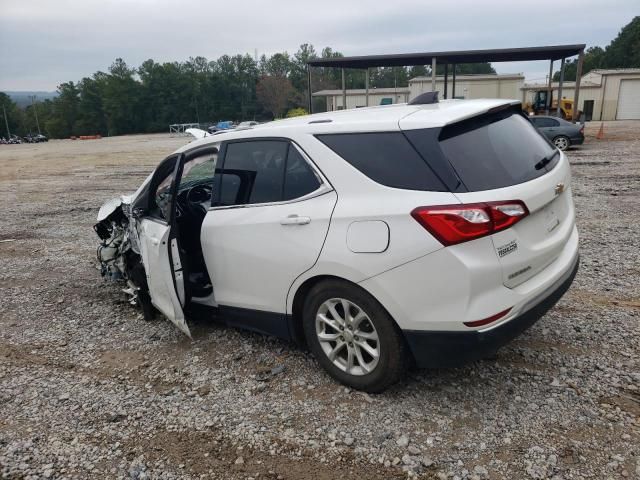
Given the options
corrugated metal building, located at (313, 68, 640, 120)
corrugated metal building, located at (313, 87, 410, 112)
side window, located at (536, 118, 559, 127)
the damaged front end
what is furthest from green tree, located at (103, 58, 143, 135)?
the damaged front end

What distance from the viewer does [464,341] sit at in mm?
2658

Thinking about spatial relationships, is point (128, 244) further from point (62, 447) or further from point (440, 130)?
point (440, 130)

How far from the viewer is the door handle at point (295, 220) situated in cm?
308

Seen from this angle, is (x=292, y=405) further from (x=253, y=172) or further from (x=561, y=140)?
(x=561, y=140)

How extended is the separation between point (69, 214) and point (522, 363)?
9.80 meters

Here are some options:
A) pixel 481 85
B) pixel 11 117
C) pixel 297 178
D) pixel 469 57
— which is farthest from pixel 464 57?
pixel 11 117

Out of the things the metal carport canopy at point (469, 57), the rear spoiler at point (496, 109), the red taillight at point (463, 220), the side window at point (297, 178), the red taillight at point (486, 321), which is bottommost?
the red taillight at point (486, 321)

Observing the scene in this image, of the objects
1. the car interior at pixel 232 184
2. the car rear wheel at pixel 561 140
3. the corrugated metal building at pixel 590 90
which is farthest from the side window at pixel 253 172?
the corrugated metal building at pixel 590 90

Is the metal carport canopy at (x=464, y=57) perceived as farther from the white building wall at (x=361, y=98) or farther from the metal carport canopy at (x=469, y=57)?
the white building wall at (x=361, y=98)

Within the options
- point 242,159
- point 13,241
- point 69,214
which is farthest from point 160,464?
point 69,214

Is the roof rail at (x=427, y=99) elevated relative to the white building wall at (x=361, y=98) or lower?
elevated

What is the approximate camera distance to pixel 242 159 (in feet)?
12.0

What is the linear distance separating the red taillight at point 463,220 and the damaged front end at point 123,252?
3002 millimetres

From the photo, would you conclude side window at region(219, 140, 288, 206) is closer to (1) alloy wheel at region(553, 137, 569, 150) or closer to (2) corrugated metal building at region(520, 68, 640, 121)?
(1) alloy wheel at region(553, 137, 569, 150)
